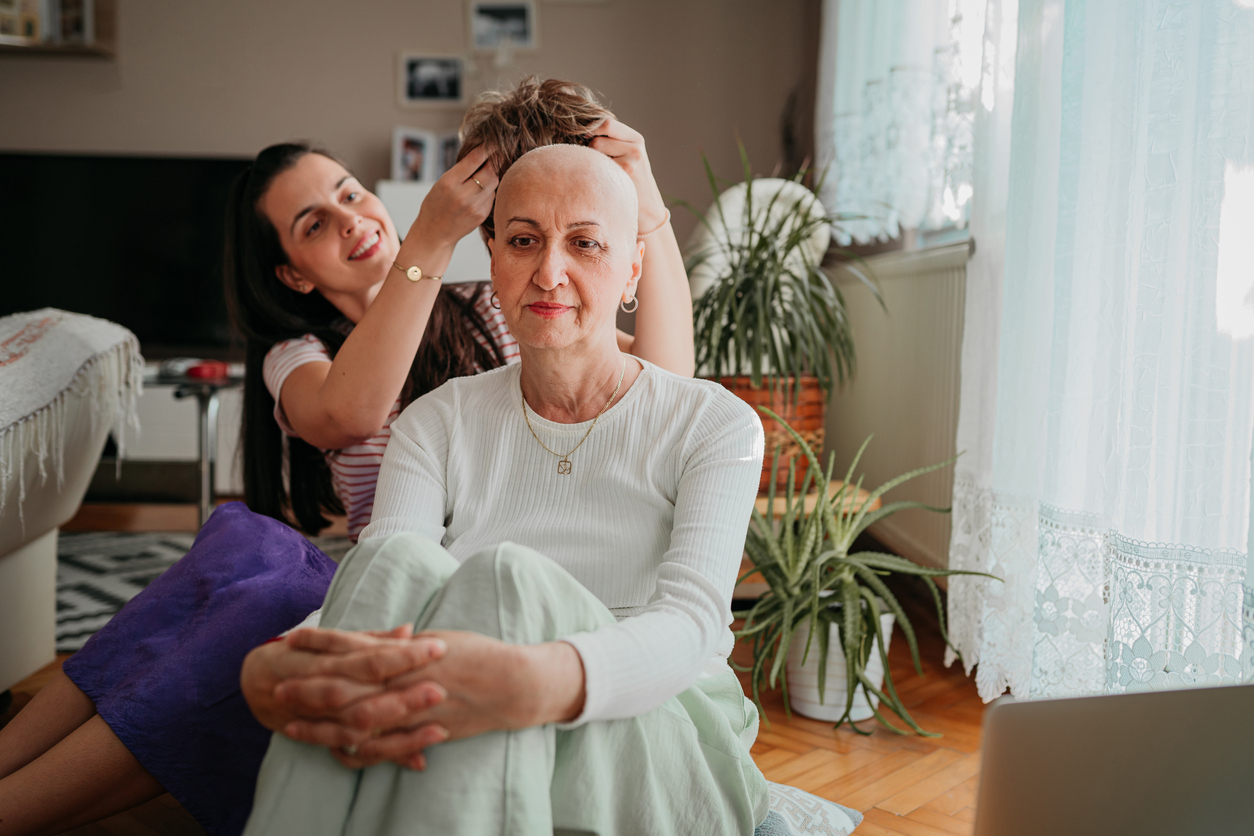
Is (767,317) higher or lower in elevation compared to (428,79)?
lower

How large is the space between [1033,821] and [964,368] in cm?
142

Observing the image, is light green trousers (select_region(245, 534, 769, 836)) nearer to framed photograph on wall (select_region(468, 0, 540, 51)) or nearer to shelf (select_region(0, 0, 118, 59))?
framed photograph on wall (select_region(468, 0, 540, 51))

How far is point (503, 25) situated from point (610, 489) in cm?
397

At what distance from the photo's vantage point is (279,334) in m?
1.66

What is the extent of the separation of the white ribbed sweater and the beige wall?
3.51 meters

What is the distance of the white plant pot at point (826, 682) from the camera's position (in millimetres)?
1899

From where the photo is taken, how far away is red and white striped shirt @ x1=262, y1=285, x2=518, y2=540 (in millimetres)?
1530

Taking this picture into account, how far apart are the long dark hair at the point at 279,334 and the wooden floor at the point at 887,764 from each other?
563 millimetres

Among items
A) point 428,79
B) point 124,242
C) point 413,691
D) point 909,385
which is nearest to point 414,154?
point 428,79

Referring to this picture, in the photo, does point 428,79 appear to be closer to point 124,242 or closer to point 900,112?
point 124,242

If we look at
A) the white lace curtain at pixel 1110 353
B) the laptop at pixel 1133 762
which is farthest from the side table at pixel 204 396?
the laptop at pixel 1133 762

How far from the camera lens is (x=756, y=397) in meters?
2.52

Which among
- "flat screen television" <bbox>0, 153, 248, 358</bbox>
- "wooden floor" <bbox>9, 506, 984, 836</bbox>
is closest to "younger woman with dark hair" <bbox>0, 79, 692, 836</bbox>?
"wooden floor" <bbox>9, 506, 984, 836</bbox>

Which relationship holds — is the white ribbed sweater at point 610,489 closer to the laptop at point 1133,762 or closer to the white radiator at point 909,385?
the laptop at point 1133,762
